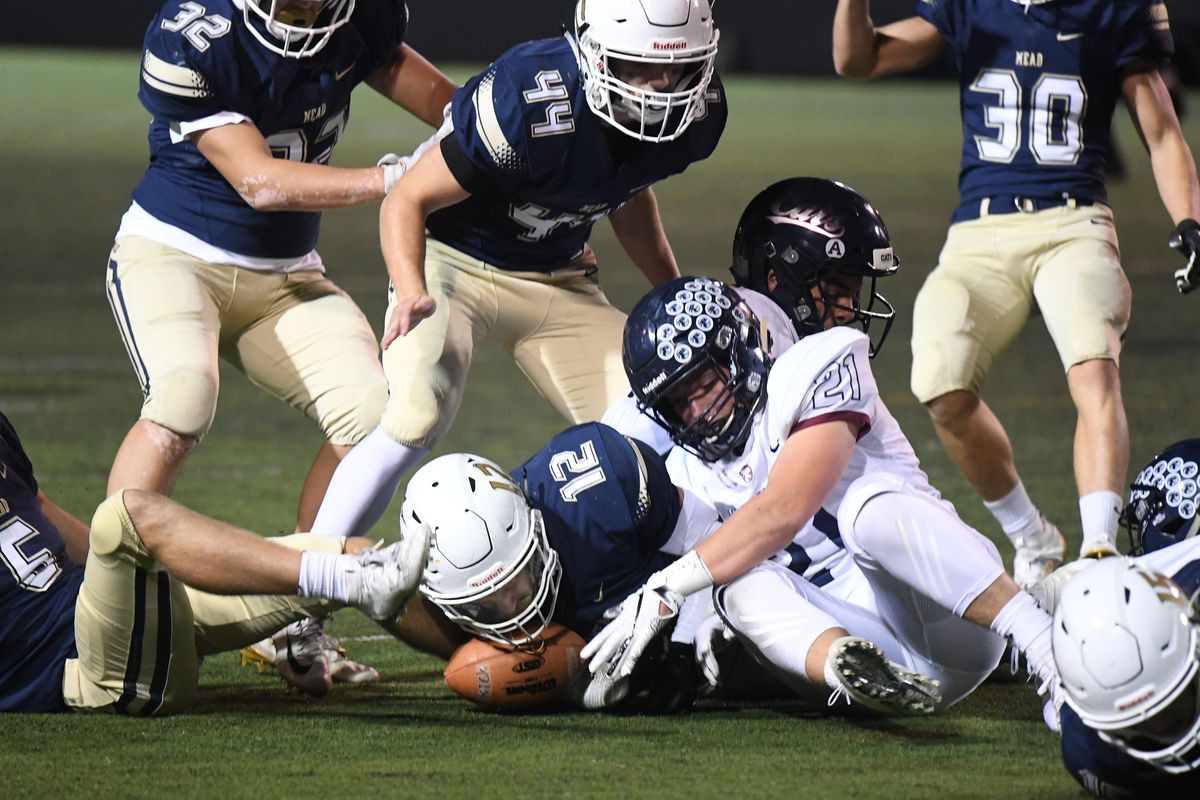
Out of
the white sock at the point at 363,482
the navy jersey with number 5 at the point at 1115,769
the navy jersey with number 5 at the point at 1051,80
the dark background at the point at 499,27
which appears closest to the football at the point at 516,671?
the white sock at the point at 363,482

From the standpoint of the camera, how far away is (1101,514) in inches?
170

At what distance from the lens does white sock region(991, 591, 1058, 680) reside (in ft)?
10.7

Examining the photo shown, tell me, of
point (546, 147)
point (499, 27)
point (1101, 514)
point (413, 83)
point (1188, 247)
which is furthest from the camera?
point (499, 27)

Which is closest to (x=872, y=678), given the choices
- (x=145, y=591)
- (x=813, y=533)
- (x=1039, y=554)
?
(x=813, y=533)

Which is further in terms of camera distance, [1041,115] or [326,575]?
[1041,115]

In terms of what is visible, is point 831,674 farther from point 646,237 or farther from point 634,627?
point 646,237

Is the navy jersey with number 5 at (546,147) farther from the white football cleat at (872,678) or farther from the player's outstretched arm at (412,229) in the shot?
the white football cleat at (872,678)

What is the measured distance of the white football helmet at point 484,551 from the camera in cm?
336

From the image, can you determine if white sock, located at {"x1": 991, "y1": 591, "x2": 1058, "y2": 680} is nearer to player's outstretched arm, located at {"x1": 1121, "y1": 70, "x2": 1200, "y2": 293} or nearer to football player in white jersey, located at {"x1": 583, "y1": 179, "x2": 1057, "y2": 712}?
football player in white jersey, located at {"x1": 583, "y1": 179, "x2": 1057, "y2": 712}

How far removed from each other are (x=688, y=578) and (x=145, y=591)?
3.43 feet

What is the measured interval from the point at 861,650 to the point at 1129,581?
62cm

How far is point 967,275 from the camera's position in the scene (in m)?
4.84

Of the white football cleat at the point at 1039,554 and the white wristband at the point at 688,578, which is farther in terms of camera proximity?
the white football cleat at the point at 1039,554

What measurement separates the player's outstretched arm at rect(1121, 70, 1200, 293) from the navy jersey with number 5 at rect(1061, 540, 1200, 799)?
67.8 inches
